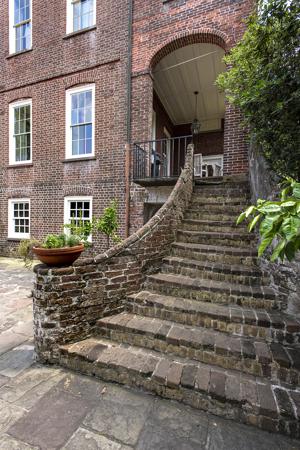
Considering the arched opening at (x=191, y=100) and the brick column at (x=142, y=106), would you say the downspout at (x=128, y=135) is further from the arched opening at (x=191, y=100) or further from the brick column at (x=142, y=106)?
the arched opening at (x=191, y=100)

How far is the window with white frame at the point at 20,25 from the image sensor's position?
303 inches

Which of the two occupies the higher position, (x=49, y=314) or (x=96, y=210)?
(x=96, y=210)

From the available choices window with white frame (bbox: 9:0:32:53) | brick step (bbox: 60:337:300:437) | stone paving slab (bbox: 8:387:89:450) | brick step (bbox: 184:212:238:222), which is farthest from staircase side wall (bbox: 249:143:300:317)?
window with white frame (bbox: 9:0:32:53)

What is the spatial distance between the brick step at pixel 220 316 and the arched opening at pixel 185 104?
11.9 feet

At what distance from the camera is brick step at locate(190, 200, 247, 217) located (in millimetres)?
4168

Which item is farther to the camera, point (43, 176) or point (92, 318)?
point (43, 176)

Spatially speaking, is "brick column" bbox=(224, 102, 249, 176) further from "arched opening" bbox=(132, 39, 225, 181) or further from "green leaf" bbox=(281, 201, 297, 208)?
"green leaf" bbox=(281, 201, 297, 208)

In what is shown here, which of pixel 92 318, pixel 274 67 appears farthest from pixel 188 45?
pixel 92 318

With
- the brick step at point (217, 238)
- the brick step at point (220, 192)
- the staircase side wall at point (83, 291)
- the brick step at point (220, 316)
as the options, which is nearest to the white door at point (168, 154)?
the brick step at point (220, 192)

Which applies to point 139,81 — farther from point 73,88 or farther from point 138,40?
point 73,88

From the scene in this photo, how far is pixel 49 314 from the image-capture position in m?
2.23

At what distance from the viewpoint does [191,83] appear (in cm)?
772

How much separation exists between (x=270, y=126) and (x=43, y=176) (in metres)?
6.97

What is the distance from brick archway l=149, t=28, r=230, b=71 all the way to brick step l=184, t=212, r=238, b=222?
169 inches
